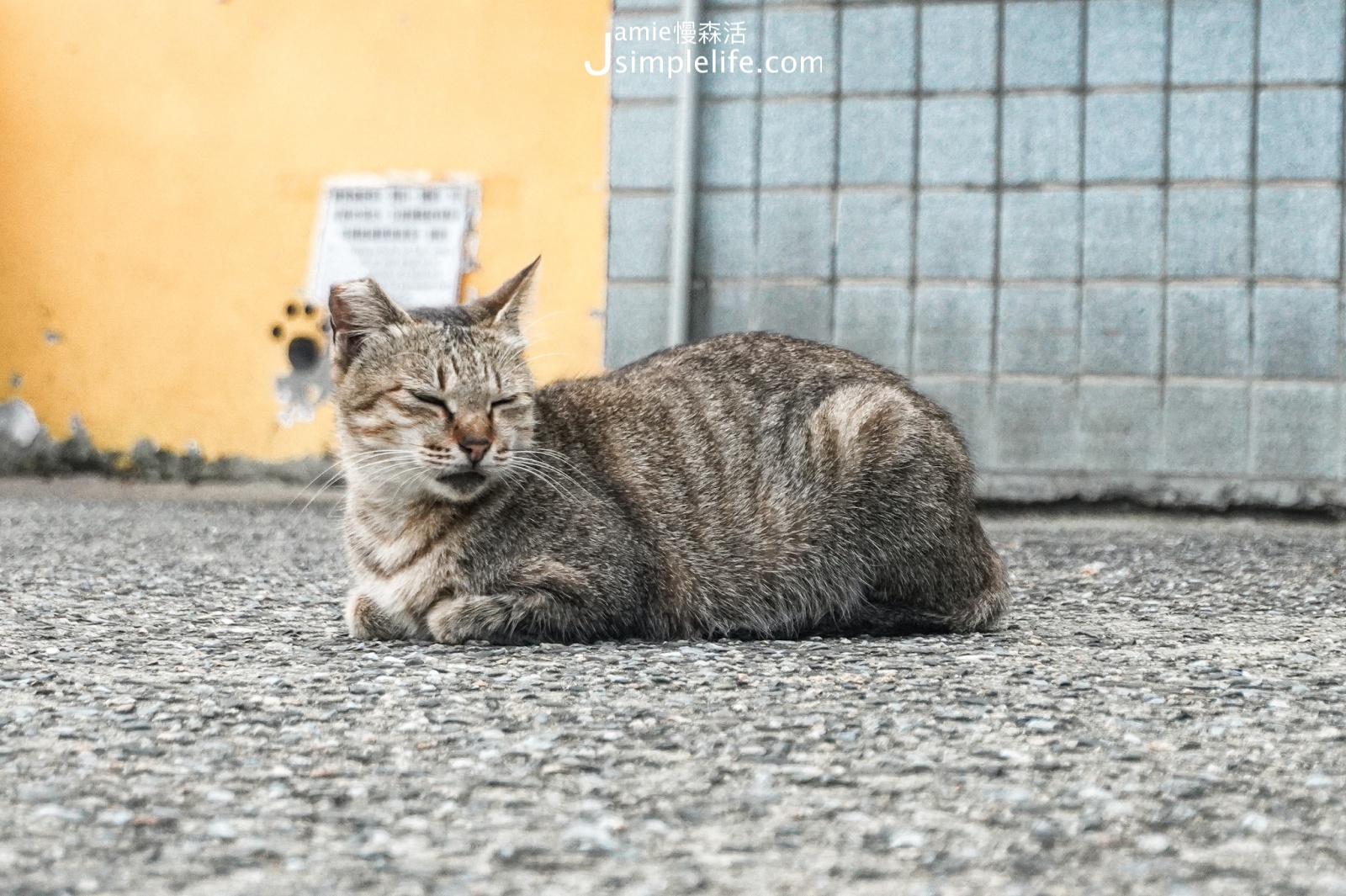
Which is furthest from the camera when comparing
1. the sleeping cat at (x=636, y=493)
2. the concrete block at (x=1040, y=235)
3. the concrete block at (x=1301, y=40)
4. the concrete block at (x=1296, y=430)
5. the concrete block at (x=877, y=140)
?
the concrete block at (x=877, y=140)

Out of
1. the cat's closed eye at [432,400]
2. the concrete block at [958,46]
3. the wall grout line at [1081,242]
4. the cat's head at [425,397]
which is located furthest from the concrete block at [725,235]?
the cat's closed eye at [432,400]

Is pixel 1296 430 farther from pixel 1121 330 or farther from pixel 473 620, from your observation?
pixel 473 620

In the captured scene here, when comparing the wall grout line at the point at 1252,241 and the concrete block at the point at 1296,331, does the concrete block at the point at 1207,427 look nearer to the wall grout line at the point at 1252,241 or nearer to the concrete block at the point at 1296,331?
the wall grout line at the point at 1252,241

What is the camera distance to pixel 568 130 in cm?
656

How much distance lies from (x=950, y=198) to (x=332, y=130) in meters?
2.83

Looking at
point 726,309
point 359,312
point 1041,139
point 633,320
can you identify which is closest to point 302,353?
point 633,320

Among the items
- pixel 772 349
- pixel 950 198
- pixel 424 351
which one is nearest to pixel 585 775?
pixel 424 351

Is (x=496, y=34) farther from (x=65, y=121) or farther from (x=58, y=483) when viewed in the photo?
(x=58, y=483)

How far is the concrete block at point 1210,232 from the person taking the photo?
599cm

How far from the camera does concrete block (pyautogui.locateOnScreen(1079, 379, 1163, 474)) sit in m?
6.08

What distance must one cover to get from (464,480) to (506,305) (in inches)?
18.8

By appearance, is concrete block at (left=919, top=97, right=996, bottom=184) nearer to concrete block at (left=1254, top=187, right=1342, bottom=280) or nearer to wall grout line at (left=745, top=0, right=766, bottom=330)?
wall grout line at (left=745, top=0, right=766, bottom=330)

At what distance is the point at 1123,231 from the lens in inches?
239

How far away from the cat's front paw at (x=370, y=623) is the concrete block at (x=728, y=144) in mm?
3359
